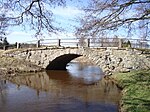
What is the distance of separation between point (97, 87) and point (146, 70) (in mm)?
4619

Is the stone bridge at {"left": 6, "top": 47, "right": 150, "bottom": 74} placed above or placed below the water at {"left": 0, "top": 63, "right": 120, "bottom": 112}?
above

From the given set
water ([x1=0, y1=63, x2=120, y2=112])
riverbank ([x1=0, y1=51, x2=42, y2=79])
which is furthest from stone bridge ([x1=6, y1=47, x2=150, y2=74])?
water ([x1=0, y1=63, x2=120, y2=112])

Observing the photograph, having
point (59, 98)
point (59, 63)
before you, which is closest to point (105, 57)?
point (59, 63)

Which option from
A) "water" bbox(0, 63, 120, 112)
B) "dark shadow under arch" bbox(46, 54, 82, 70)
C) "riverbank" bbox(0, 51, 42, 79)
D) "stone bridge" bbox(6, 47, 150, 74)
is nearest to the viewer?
"water" bbox(0, 63, 120, 112)

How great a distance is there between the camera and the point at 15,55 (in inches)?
1138

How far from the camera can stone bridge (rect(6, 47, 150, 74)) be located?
2180 cm

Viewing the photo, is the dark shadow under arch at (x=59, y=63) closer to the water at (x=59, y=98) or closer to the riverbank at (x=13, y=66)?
the riverbank at (x=13, y=66)

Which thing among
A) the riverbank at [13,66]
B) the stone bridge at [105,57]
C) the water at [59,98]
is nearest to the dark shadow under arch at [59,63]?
the stone bridge at [105,57]

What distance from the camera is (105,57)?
23297 millimetres

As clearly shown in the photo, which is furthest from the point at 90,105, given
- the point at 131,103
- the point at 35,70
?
the point at 35,70

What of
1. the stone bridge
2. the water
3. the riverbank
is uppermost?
the stone bridge

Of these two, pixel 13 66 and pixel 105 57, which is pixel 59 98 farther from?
pixel 13 66

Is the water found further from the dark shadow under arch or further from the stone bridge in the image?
the dark shadow under arch

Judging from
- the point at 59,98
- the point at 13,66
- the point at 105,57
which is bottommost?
the point at 59,98
